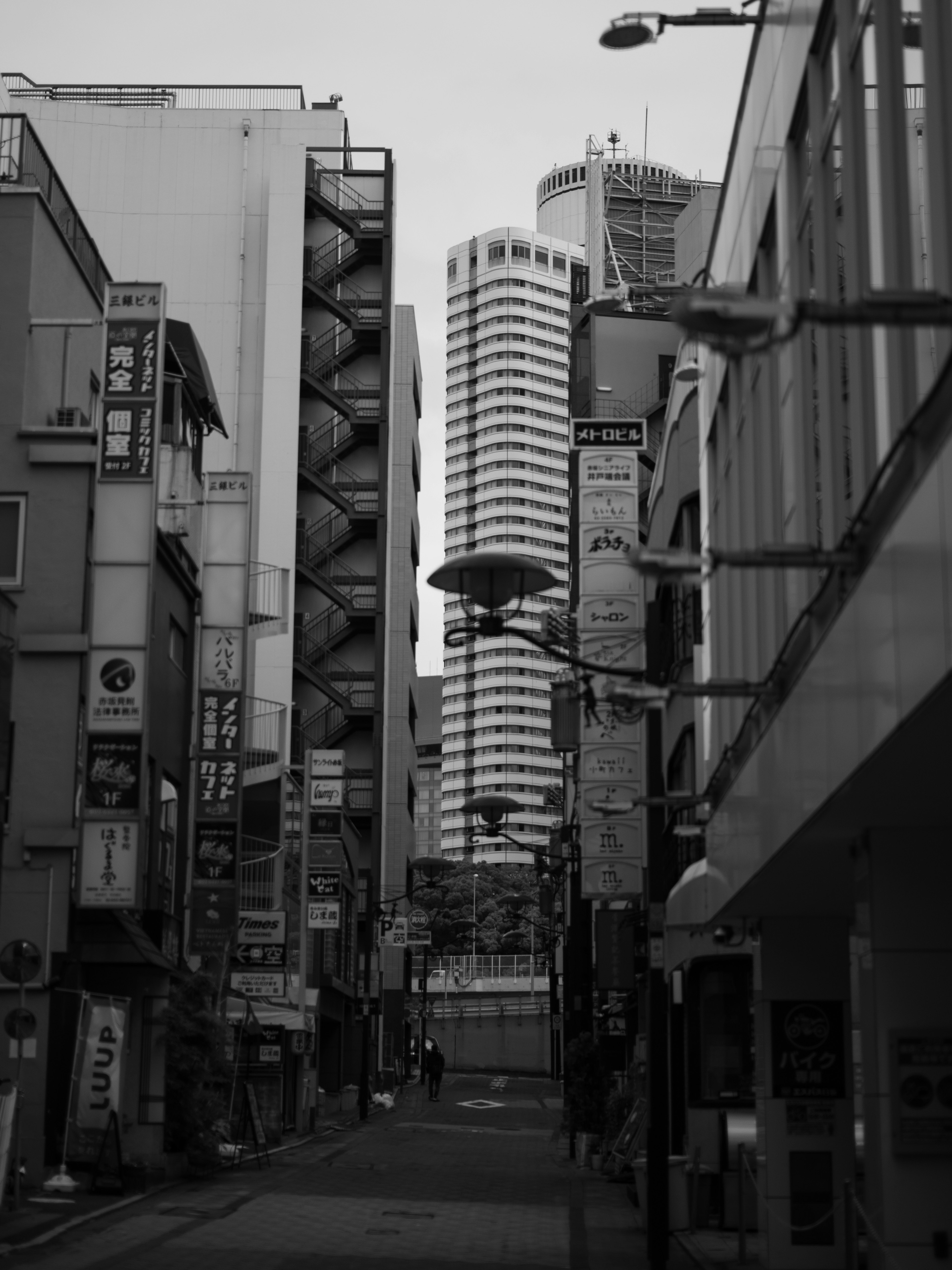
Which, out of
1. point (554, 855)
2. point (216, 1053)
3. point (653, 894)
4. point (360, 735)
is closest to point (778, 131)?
point (653, 894)

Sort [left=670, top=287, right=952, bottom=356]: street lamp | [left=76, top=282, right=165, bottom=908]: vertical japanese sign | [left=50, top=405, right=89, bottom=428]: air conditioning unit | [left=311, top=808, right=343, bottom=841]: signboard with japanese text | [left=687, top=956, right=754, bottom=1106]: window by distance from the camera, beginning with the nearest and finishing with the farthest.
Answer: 1. [left=670, top=287, right=952, bottom=356]: street lamp
2. [left=687, top=956, right=754, bottom=1106]: window
3. [left=76, top=282, right=165, bottom=908]: vertical japanese sign
4. [left=50, top=405, right=89, bottom=428]: air conditioning unit
5. [left=311, top=808, right=343, bottom=841]: signboard with japanese text

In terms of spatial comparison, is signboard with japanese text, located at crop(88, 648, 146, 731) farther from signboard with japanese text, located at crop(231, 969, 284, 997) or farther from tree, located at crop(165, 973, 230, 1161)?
signboard with japanese text, located at crop(231, 969, 284, 997)

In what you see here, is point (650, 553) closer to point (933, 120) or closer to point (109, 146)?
point (933, 120)

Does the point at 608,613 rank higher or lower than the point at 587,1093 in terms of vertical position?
higher

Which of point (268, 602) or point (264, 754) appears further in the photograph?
point (264, 754)

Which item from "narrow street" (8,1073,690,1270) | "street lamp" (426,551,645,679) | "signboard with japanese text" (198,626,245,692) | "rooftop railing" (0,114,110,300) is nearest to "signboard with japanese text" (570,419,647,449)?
"signboard with japanese text" (198,626,245,692)

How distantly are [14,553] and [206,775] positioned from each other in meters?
6.82

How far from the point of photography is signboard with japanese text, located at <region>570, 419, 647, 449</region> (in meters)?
30.5

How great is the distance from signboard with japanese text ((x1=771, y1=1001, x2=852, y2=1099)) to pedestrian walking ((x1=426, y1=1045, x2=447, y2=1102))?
49.4 meters

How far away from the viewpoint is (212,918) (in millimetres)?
31359

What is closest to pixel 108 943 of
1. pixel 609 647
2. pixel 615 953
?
pixel 609 647

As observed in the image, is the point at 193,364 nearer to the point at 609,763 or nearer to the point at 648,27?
the point at 609,763

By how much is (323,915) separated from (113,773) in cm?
2191

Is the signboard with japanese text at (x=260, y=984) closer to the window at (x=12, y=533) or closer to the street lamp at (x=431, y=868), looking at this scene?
the street lamp at (x=431, y=868)
